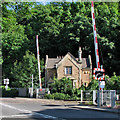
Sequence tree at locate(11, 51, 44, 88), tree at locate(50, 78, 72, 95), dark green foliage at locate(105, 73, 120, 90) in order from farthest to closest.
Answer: tree at locate(11, 51, 44, 88) < tree at locate(50, 78, 72, 95) < dark green foliage at locate(105, 73, 120, 90)

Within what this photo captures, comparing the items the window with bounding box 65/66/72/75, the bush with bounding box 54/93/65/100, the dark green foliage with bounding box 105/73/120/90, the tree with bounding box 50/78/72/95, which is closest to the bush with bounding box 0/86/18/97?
the window with bounding box 65/66/72/75

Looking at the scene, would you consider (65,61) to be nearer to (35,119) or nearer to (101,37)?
(101,37)

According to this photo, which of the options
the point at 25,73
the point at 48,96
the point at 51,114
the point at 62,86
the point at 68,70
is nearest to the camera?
the point at 51,114

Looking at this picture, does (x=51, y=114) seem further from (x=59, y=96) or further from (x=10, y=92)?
(x=10, y=92)

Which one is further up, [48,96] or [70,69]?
[70,69]

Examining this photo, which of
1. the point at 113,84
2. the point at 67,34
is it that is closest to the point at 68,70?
the point at 67,34

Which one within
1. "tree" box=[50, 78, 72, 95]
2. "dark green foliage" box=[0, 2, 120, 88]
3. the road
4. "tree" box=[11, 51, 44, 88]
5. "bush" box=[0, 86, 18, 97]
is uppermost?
"dark green foliage" box=[0, 2, 120, 88]

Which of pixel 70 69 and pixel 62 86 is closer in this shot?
pixel 62 86

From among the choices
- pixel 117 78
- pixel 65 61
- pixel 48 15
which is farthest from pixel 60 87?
pixel 48 15

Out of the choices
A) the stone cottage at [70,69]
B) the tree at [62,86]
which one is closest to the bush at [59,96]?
the tree at [62,86]

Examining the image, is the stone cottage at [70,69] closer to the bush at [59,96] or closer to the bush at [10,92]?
the bush at [10,92]

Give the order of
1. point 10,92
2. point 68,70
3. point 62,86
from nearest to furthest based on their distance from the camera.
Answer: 1. point 62,86
2. point 10,92
3. point 68,70

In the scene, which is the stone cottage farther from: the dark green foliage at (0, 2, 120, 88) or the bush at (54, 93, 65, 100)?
the bush at (54, 93, 65, 100)

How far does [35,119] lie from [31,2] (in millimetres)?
6355
